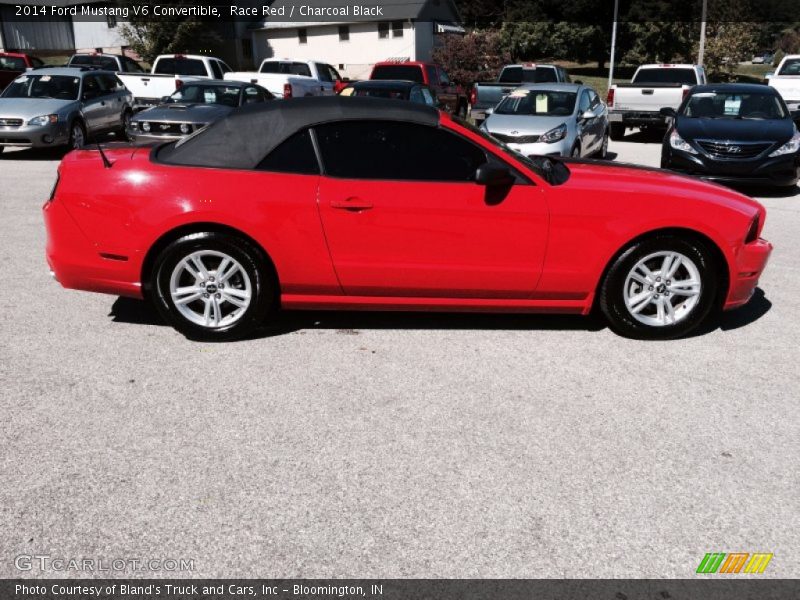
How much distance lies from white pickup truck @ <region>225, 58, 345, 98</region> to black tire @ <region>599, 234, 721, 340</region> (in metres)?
14.4

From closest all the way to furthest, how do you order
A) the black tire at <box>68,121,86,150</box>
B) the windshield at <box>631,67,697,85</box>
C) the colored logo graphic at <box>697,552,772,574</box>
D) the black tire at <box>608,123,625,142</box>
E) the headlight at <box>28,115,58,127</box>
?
the colored logo graphic at <box>697,552,772,574</box>
the headlight at <box>28,115,58,127</box>
the black tire at <box>68,121,86,150</box>
the black tire at <box>608,123,625,142</box>
the windshield at <box>631,67,697,85</box>

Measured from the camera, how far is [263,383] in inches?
174

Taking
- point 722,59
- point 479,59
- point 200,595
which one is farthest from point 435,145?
point 722,59

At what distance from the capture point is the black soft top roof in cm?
500

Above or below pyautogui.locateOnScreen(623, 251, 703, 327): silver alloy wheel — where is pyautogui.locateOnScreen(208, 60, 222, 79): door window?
above

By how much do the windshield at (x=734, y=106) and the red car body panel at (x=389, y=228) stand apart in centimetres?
778

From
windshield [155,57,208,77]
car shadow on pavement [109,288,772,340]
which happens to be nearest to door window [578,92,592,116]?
car shadow on pavement [109,288,772,340]

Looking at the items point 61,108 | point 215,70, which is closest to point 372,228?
point 61,108

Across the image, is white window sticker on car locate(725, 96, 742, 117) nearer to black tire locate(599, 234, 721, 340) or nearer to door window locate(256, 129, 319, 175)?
black tire locate(599, 234, 721, 340)

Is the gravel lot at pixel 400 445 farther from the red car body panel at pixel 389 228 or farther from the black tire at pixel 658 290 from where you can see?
the red car body panel at pixel 389 228

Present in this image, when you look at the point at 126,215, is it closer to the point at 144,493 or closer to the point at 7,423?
the point at 7,423

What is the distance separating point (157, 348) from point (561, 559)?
310 centimetres

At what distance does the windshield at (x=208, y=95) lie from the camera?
14.5 metres

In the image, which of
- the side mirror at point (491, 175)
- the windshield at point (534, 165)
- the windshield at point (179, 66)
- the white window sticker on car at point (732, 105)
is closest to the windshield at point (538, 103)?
the white window sticker on car at point (732, 105)
